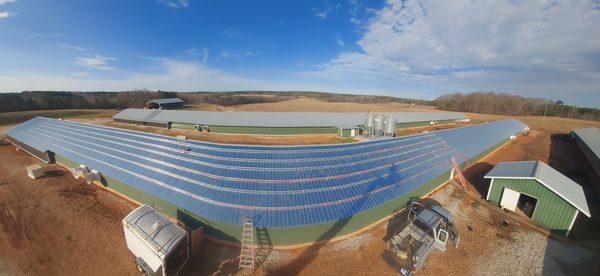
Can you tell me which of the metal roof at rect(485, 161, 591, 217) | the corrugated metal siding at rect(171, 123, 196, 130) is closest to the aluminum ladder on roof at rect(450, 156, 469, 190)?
the metal roof at rect(485, 161, 591, 217)

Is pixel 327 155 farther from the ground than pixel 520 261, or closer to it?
farther from the ground

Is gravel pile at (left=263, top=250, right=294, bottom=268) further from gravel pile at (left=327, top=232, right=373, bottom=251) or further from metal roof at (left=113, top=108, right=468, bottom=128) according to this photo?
metal roof at (left=113, top=108, right=468, bottom=128)

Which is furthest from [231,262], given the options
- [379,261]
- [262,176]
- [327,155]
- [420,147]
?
[420,147]

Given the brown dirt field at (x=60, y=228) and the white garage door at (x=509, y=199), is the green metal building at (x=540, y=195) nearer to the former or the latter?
the white garage door at (x=509, y=199)

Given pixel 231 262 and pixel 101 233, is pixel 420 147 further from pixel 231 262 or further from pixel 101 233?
pixel 101 233

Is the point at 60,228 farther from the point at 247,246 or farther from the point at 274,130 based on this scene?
the point at 274,130
